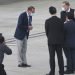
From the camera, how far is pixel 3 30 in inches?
789

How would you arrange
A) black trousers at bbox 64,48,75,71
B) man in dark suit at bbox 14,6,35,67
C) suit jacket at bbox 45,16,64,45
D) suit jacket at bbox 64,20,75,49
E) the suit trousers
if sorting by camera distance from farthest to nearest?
the suit trousers < man in dark suit at bbox 14,6,35,67 < black trousers at bbox 64,48,75,71 < suit jacket at bbox 64,20,75,49 < suit jacket at bbox 45,16,64,45

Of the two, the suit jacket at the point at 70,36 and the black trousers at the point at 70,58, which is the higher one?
the suit jacket at the point at 70,36

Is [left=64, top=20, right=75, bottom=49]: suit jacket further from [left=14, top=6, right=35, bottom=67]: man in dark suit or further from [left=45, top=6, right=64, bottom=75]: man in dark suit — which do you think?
[left=14, top=6, right=35, bottom=67]: man in dark suit

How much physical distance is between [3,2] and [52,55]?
24.9 m

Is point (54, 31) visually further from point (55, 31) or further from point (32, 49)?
point (32, 49)

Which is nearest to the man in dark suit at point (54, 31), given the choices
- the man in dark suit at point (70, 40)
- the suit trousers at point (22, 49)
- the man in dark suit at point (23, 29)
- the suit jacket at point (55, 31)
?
the suit jacket at point (55, 31)

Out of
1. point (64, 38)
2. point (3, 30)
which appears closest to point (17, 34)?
point (64, 38)

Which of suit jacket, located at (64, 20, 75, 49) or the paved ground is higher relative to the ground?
suit jacket, located at (64, 20, 75, 49)

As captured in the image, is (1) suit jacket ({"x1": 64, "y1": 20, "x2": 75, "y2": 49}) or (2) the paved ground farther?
(2) the paved ground

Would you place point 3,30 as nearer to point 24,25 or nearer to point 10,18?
point 10,18

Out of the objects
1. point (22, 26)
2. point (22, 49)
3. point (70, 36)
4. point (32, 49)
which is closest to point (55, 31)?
point (70, 36)

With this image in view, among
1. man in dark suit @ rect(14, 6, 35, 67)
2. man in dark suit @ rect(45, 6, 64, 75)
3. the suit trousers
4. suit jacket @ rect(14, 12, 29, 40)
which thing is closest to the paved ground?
the suit trousers

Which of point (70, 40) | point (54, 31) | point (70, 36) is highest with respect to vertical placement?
point (54, 31)

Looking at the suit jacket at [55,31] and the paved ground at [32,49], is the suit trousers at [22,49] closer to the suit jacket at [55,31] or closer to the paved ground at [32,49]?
the paved ground at [32,49]
